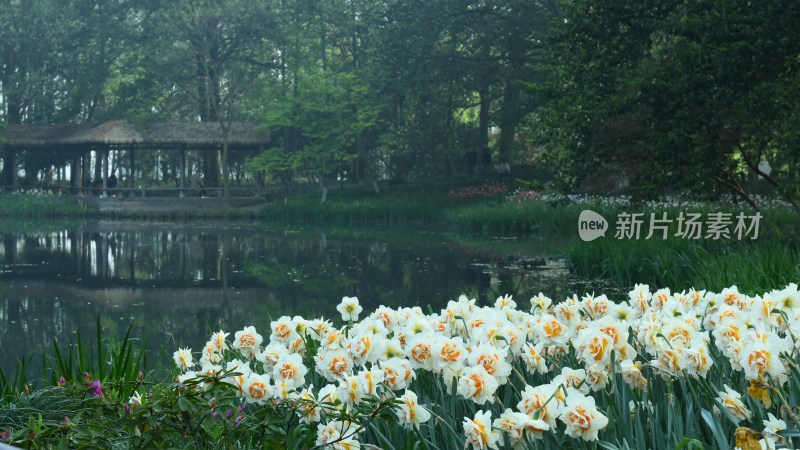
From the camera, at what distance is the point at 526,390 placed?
309 centimetres

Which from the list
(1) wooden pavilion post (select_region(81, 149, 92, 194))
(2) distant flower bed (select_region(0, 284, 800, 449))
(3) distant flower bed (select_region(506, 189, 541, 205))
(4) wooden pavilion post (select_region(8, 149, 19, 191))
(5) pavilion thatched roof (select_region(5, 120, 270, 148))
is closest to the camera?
(2) distant flower bed (select_region(0, 284, 800, 449))

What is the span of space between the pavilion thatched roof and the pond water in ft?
44.4

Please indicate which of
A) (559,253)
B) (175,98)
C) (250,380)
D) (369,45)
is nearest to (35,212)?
(175,98)

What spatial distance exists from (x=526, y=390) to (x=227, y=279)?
13116mm

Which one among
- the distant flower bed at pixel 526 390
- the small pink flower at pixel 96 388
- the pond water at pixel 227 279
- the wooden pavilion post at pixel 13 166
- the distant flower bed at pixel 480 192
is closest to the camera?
the distant flower bed at pixel 526 390

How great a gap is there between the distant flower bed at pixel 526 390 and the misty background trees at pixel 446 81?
870 cm

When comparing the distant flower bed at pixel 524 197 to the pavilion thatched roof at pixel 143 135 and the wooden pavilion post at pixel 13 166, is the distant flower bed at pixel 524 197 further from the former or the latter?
the wooden pavilion post at pixel 13 166

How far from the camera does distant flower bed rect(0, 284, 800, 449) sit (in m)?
3.11

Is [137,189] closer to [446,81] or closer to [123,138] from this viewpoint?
[123,138]

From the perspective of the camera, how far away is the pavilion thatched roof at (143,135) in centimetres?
3859

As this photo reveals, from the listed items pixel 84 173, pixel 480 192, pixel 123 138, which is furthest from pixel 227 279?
pixel 84 173

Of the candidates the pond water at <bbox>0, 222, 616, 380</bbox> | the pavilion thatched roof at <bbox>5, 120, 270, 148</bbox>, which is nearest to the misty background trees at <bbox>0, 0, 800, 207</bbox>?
the pavilion thatched roof at <bbox>5, 120, 270, 148</bbox>

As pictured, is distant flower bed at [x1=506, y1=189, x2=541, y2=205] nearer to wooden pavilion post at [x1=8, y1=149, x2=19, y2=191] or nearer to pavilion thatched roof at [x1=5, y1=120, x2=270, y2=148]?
pavilion thatched roof at [x1=5, y1=120, x2=270, y2=148]

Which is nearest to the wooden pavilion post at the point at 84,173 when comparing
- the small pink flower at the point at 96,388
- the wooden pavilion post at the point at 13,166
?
the wooden pavilion post at the point at 13,166
